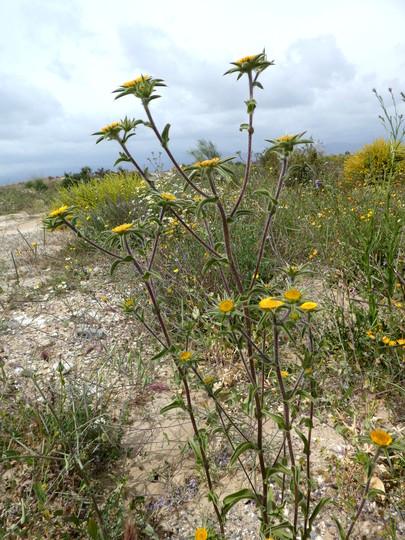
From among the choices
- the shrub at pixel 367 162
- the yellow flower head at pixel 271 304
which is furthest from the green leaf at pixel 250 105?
the shrub at pixel 367 162

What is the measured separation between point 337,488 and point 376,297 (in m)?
1.46

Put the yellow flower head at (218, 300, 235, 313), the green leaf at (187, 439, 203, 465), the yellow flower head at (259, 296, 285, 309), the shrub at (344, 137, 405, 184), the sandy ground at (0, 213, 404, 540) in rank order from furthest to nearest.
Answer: the shrub at (344, 137, 405, 184) < the sandy ground at (0, 213, 404, 540) < the green leaf at (187, 439, 203, 465) < the yellow flower head at (218, 300, 235, 313) < the yellow flower head at (259, 296, 285, 309)

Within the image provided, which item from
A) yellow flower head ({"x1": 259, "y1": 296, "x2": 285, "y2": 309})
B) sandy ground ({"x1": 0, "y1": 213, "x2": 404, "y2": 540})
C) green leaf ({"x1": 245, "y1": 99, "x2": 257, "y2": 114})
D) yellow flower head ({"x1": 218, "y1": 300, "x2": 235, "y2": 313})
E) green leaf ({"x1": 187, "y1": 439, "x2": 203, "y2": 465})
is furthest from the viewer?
sandy ground ({"x1": 0, "y1": 213, "x2": 404, "y2": 540})

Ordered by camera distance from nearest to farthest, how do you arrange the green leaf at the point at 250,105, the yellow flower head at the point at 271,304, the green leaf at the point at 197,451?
the yellow flower head at the point at 271,304 < the green leaf at the point at 250,105 < the green leaf at the point at 197,451

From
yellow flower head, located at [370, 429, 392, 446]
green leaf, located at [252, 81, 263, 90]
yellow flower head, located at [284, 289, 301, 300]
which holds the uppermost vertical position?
green leaf, located at [252, 81, 263, 90]

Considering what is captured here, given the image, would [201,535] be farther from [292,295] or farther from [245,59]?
[245,59]

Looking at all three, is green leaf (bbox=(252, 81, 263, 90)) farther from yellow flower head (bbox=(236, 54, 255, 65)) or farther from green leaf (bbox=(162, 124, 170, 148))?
green leaf (bbox=(162, 124, 170, 148))

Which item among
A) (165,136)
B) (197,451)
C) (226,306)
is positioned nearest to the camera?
(226,306)

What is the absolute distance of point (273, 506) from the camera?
4.09ft

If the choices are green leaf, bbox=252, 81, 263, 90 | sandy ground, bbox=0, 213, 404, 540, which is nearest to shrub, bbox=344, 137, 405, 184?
sandy ground, bbox=0, 213, 404, 540

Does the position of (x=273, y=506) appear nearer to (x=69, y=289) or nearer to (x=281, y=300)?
(x=281, y=300)

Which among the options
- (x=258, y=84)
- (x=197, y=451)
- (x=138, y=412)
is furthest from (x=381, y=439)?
(x=138, y=412)

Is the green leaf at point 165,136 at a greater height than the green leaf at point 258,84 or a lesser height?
lesser

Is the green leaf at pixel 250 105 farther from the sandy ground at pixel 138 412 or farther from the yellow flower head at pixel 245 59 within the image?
the sandy ground at pixel 138 412
